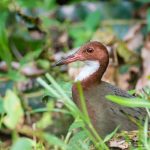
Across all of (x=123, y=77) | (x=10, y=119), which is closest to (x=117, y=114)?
(x=10, y=119)

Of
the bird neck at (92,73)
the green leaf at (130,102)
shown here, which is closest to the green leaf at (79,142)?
the green leaf at (130,102)

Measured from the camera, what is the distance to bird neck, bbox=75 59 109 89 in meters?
5.64

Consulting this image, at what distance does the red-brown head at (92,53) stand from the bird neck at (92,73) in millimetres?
30

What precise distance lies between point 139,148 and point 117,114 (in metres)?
1.03

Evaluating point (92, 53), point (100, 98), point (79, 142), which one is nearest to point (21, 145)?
point (79, 142)

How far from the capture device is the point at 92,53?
5824mm

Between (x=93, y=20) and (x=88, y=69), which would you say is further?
(x=93, y=20)

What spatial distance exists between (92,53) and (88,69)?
127 millimetres

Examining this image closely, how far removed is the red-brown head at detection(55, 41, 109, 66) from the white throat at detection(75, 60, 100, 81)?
0.11ft

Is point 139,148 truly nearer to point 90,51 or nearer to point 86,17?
point 90,51

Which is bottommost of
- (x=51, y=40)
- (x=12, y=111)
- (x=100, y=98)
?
(x=51, y=40)

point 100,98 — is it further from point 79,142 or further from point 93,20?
point 93,20

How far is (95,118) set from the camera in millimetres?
5359

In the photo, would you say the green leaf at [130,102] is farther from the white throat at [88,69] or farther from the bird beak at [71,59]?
the bird beak at [71,59]
